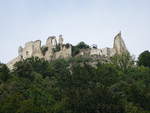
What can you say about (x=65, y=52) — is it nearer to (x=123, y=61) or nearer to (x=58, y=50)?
(x=58, y=50)

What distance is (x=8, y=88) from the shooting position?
42.7 m

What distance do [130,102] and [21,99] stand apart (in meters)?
9.49

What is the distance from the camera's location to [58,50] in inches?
2584

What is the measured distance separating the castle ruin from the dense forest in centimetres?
615

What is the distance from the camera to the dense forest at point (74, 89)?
38.3m

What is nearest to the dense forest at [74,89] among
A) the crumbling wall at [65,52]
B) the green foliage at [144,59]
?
the green foliage at [144,59]

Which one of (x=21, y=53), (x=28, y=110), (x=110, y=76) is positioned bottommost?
(x=28, y=110)

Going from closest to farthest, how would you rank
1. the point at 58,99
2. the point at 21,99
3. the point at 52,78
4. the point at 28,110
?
1. the point at 28,110
2. the point at 21,99
3. the point at 58,99
4. the point at 52,78

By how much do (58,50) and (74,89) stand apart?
75.6 ft

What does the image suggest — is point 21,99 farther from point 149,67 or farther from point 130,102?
point 149,67

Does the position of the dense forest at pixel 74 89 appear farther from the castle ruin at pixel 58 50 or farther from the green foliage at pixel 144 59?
the castle ruin at pixel 58 50

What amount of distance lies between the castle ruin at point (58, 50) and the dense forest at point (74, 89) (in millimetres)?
6154

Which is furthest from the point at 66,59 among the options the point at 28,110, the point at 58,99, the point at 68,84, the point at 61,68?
the point at 28,110

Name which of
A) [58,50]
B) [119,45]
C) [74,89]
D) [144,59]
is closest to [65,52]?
[58,50]
